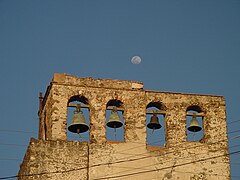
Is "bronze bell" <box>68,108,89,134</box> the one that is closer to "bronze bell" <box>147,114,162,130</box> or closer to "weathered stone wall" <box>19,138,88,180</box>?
"weathered stone wall" <box>19,138,88,180</box>

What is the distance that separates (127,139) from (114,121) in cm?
83

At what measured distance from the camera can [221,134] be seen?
98.6ft

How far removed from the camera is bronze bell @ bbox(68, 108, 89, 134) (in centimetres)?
2859

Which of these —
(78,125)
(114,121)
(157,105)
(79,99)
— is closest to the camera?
(78,125)

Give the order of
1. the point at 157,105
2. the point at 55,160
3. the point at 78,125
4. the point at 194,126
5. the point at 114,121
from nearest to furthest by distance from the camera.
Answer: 1. the point at 55,160
2. the point at 78,125
3. the point at 114,121
4. the point at 194,126
5. the point at 157,105

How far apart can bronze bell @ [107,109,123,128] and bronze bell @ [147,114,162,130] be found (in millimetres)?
1199

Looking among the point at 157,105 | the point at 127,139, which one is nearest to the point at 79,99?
the point at 127,139

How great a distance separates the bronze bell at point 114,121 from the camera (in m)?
29.0

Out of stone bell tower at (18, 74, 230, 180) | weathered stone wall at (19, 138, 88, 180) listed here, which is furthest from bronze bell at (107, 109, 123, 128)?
weathered stone wall at (19, 138, 88, 180)

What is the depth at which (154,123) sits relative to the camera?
29.6 meters

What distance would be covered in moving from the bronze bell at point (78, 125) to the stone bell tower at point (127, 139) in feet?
0.27

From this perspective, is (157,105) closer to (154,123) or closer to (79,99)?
(154,123)

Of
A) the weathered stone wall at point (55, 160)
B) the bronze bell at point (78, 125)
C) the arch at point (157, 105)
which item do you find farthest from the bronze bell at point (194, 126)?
the weathered stone wall at point (55, 160)

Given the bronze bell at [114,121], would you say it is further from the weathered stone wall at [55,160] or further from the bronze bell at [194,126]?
the bronze bell at [194,126]
